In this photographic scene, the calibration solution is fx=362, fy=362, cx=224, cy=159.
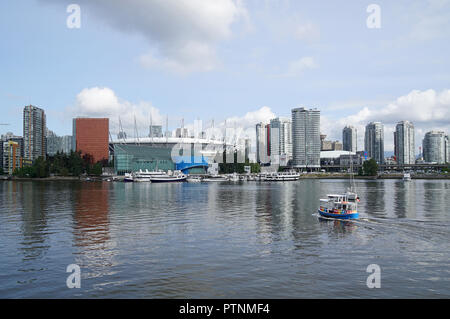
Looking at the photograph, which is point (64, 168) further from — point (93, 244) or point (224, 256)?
point (224, 256)

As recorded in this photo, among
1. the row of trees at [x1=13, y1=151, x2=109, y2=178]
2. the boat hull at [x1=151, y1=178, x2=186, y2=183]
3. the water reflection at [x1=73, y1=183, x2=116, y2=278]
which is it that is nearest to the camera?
the water reflection at [x1=73, y1=183, x2=116, y2=278]

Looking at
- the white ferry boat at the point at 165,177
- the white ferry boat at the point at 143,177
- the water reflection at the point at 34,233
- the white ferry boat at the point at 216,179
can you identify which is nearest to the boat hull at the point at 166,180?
the white ferry boat at the point at 165,177

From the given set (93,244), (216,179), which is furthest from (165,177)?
(93,244)

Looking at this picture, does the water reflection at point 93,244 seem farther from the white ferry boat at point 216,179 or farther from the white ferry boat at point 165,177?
the white ferry boat at point 216,179

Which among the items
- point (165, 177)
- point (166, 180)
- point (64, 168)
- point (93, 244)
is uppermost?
Answer: point (64, 168)

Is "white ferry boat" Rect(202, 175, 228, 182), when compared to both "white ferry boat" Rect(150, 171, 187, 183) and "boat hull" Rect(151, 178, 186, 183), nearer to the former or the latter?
"boat hull" Rect(151, 178, 186, 183)

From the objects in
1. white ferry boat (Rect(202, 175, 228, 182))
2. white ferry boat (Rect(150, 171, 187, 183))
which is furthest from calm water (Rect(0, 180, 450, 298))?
white ferry boat (Rect(202, 175, 228, 182))

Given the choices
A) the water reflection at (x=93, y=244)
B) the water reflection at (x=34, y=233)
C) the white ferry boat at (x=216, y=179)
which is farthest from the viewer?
the white ferry boat at (x=216, y=179)

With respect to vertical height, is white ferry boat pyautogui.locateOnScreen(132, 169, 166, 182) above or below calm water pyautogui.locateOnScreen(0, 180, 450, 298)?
above

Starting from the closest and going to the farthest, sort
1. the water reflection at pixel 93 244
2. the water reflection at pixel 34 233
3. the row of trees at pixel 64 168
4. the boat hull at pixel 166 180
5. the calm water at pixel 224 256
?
the calm water at pixel 224 256 < the water reflection at pixel 93 244 < the water reflection at pixel 34 233 < the boat hull at pixel 166 180 < the row of trees at pixel 64 168

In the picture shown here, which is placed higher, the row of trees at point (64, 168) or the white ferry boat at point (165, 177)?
the row of trees at point (64, 168)

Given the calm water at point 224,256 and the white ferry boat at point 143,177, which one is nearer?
the calm water at point 224,256

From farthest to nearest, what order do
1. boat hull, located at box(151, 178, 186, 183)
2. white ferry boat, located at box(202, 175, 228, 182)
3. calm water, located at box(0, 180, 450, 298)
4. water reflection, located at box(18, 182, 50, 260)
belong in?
white ferry boat, located at box(202, 175, 228, 182)
boat hull, located at box(151, 178, 186, 183)
water reflection, located at box(18, 182, 50, 260)
calm water, located at box(0, 180, 450, 298)

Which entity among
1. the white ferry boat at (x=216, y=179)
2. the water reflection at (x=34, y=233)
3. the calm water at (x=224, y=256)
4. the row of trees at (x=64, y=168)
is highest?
the row of trees at (x=64, y=168)
